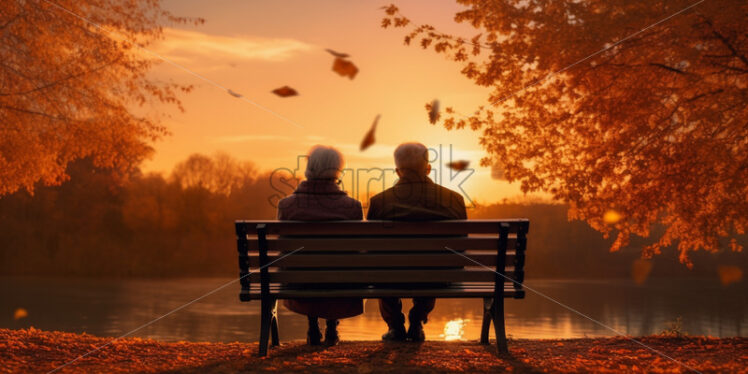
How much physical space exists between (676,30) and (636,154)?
1741 mm

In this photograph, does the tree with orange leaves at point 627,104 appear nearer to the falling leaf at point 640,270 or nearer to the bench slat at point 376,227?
the bench slat at point 376,227

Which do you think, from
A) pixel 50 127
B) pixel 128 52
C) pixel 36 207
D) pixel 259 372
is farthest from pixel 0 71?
pixel 36 207

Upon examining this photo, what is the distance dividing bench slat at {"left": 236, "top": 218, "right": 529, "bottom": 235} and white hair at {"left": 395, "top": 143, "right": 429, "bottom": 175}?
0.64m

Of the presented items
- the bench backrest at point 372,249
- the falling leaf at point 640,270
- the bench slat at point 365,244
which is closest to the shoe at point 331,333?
the bench backrest at point 372,249

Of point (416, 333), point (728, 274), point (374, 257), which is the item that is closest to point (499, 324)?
point (416, 333)

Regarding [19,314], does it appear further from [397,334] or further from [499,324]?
[499,324]

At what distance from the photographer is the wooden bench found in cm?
546

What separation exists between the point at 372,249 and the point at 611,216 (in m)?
5.36

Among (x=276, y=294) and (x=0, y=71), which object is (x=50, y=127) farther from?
(x=276, y=294)

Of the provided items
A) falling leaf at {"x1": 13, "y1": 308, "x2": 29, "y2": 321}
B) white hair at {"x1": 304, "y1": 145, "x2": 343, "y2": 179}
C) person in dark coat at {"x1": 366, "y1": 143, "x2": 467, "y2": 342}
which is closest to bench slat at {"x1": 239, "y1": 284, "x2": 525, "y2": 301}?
person in dark coat at {"x1": 366, "y1": 143, "x2": 467, "y2": 342}

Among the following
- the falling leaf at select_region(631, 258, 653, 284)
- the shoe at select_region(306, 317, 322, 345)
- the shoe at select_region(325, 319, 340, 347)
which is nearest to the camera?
the shoe at select_region(306, 317, 322, 345)

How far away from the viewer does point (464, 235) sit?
5730 mm

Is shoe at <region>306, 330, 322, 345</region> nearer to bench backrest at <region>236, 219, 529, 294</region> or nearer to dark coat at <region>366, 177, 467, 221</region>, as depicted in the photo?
bench backrest at <region>236, 219, 529, 294</region>

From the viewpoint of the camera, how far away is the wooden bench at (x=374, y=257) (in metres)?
5.46
